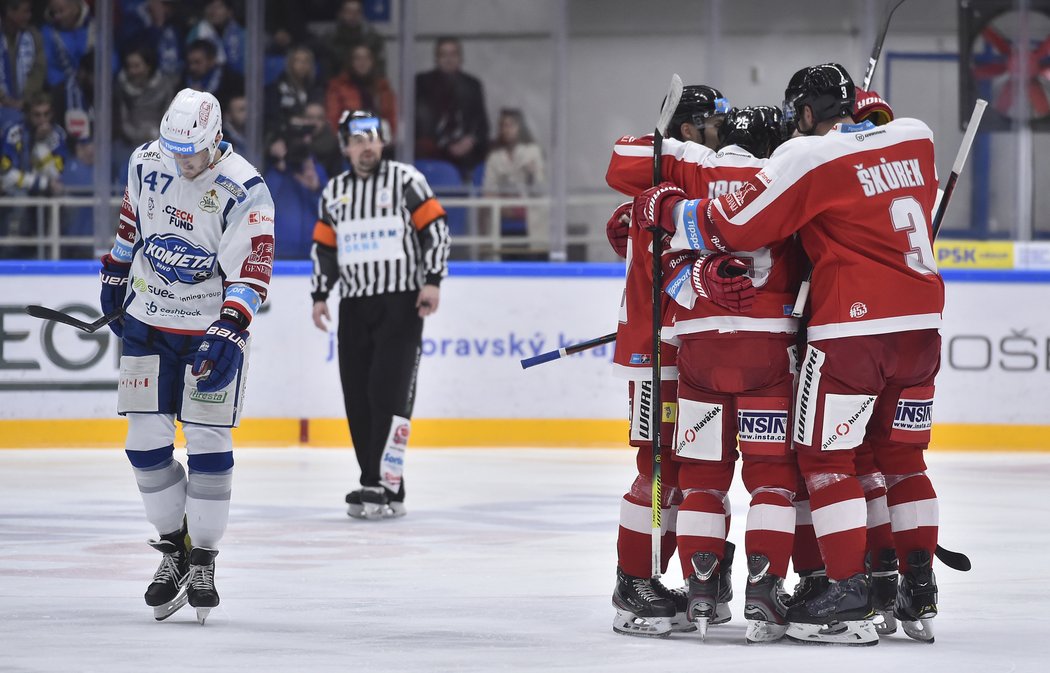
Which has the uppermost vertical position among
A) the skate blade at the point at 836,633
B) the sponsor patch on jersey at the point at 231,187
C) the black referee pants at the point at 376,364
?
the sponsor patch on jersey at the point at 231,187

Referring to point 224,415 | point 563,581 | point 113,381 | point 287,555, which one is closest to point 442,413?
point 113,381

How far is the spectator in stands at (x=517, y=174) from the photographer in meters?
11.2

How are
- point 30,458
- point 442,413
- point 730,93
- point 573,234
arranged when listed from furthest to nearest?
point 730,93 → point 573,234 → point 442,413 → point 30,458

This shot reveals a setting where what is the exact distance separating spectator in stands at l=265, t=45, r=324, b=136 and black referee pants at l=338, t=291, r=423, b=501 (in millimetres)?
4554

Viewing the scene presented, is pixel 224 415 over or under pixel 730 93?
under

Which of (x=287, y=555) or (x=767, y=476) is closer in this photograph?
(x=767, y=476)

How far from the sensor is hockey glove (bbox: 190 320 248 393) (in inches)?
173

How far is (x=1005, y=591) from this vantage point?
5.09 m

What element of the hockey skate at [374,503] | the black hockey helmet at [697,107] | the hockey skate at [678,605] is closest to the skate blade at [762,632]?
the hockey skate at [678,605]

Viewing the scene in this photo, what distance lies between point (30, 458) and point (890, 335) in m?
5.87

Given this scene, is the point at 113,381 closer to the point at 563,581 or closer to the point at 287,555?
the point at 287,555

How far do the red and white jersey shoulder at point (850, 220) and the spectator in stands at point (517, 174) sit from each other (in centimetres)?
687

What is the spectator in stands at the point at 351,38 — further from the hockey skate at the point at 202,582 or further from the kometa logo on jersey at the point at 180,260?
the hockey skate at the point at 202,582

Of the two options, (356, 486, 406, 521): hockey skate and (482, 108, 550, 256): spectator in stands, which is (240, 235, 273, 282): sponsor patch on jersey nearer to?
(356, 486, 406, 521): hockey skate
